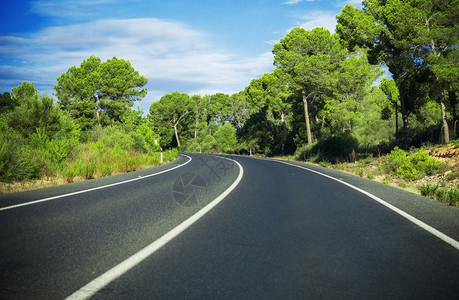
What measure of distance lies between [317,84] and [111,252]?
1245 inches

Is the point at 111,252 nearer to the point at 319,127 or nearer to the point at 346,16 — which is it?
the point at 346,16

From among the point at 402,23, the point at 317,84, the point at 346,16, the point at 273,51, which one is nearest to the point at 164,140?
the point at 273,51

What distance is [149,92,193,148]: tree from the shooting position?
68.3 meters

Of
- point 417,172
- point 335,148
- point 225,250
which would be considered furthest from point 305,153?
point 225,250

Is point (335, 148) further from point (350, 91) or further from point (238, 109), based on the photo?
point (238, 109)

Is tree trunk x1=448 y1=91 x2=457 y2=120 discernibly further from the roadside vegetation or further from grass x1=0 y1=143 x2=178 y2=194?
grass x1=0 y1=143 x2=178 y2=194

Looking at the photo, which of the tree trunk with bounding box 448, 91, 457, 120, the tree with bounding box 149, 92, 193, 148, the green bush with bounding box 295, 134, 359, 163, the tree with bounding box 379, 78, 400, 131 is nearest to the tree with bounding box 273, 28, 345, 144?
the green bush with bounding box 295, 134, 359, 163

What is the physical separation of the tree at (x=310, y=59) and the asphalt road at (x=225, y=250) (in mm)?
26875

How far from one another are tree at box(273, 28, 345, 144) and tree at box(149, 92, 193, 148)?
127 ft

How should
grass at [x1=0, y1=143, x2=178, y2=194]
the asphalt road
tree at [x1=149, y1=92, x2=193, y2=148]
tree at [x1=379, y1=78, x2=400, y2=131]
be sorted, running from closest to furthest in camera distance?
1. the asphalt road
2. grass at [x1=0, y1=143, x2=178, y2=194]
3. tree at [x1=379, y1=78, x2=400, y2=131]
4. tree at [x1=149, y1=92, x2=193, y2=148]

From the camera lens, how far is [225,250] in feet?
11.8

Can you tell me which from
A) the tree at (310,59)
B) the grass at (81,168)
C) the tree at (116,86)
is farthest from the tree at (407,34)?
the tree at (116,86)

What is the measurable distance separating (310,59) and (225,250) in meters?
30.8

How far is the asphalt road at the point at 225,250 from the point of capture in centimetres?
262
